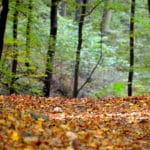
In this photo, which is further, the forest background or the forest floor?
the forest background

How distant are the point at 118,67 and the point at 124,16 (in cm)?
816

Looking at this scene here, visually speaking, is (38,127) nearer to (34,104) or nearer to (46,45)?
(34,104)

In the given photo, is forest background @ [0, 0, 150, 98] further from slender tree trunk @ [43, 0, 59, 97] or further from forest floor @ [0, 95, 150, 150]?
forest floor @ [0, 95, 150, 150]

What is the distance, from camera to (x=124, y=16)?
37.4 m

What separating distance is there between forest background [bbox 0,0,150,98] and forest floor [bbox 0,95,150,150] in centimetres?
317

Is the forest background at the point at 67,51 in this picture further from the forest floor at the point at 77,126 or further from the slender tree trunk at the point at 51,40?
the forest floor at the point at 77,126

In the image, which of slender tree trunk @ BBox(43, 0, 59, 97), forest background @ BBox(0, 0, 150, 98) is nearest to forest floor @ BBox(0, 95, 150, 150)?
forest background @ BBox(0, 0, 150, 98)

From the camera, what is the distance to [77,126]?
8359 mm

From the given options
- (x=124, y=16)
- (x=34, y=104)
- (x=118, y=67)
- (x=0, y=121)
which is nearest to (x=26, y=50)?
(x=34, y=104)

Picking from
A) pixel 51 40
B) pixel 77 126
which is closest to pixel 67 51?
pixel 51 40

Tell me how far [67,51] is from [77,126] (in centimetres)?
1315

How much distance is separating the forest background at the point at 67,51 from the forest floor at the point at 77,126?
10.4 ft

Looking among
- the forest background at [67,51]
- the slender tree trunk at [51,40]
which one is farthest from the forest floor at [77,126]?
the slender tree trunk at [51,40]

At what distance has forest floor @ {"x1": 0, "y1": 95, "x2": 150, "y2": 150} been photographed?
18.9 ft
